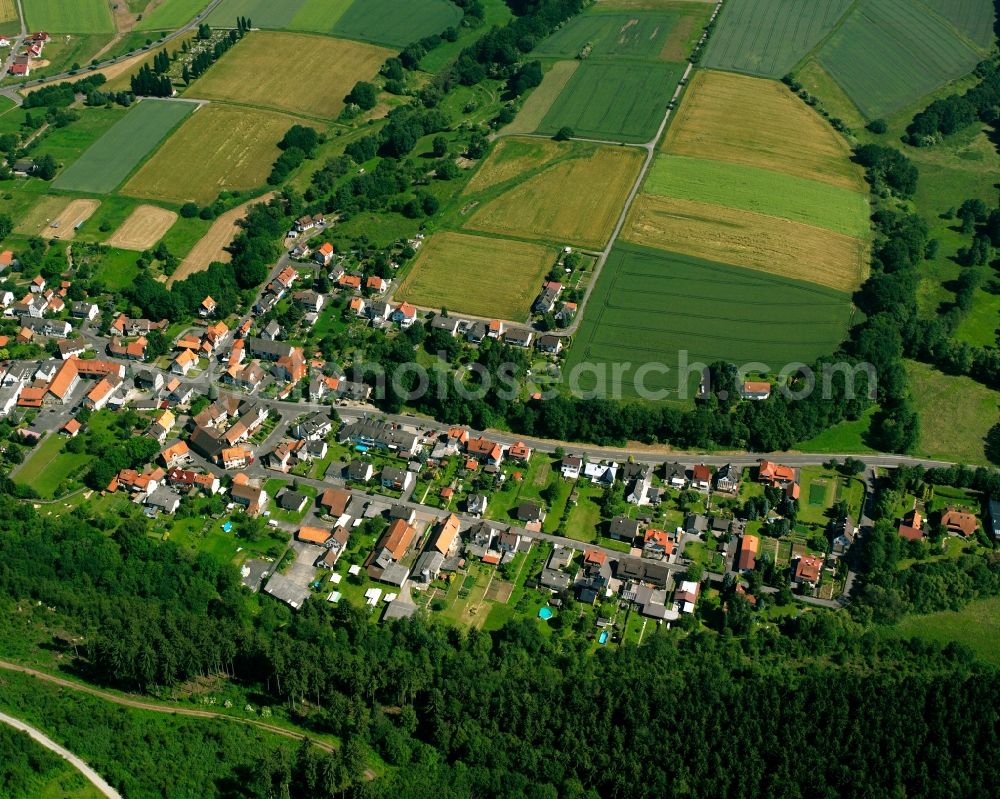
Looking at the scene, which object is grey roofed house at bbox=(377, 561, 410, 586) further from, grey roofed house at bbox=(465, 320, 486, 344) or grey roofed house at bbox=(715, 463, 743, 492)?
grey roofed house at bbox=(465, 320, 486, 344)

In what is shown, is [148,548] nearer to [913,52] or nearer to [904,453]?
[904,453]

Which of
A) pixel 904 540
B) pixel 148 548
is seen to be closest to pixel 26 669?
pixel 148 548

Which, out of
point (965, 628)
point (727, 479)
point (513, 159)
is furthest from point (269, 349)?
point (965, 628)

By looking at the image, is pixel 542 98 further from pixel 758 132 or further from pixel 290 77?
pixel 290 77

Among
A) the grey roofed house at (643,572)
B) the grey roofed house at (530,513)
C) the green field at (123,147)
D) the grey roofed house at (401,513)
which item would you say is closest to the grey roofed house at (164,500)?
the grey roofed house at (401,513)

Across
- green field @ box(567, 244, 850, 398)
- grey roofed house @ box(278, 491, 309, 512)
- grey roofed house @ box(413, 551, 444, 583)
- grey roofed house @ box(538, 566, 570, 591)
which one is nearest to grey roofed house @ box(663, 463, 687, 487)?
green field @ box(567, 244, 850, 398)
